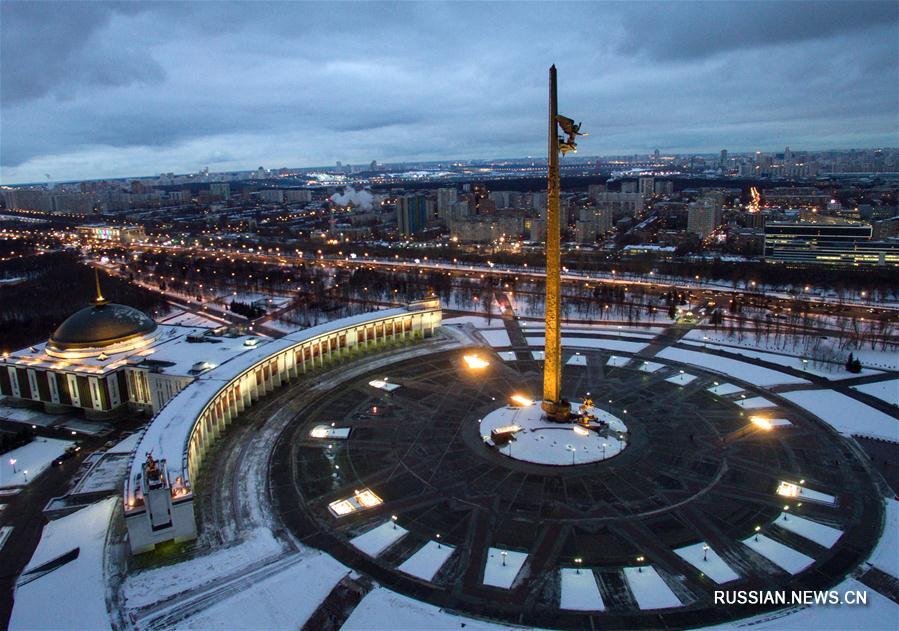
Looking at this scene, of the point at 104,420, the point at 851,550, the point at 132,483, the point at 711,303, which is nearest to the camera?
the point at 851,550

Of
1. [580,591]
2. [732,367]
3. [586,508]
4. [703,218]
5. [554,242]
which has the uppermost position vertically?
[554,242]

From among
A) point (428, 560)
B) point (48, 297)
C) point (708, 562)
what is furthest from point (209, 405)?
point (48, 297)

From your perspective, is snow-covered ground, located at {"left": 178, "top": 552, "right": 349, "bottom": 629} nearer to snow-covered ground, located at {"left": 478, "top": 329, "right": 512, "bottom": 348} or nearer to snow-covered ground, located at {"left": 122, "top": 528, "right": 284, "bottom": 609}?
snow-covered ground, located at {"left": 122, "top": 528, "right": 284, "bottom": 609}

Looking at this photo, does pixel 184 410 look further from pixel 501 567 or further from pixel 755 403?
pixel 755 403

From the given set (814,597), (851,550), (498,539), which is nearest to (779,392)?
(851,550)

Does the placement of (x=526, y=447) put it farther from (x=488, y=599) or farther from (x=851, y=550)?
(x=851, y=550)

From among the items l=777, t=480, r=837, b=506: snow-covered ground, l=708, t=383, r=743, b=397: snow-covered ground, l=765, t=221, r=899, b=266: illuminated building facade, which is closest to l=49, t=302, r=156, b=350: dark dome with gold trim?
l=708, t=383, r=743, b=397: snow-covered ground
